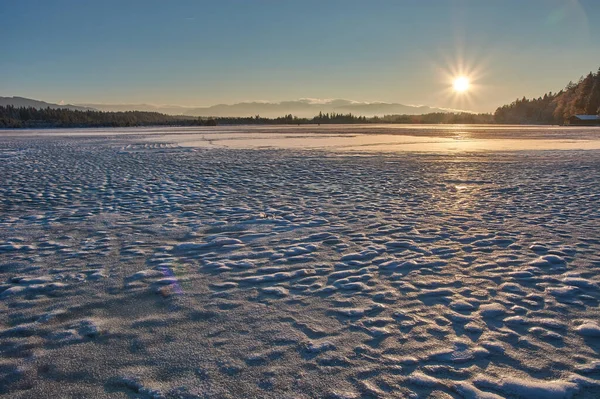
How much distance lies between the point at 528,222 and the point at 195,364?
660cm

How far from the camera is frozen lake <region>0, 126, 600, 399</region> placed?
271cm

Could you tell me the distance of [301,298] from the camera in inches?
157

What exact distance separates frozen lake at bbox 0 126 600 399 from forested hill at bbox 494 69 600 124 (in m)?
126

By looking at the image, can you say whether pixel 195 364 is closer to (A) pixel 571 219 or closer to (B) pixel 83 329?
(B) pixel 83 329

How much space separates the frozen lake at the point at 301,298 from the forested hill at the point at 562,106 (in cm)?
12606

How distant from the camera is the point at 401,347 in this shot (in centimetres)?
307

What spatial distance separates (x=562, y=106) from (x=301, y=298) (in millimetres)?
158803

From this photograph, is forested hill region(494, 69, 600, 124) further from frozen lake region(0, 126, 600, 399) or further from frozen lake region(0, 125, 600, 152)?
frozen lake region(0, 126, 600, 399)

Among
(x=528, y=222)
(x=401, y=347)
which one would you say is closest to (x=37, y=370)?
(x=401, y=347)

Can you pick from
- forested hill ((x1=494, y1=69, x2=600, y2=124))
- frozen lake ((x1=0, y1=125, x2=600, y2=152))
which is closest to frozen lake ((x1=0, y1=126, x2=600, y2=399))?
frozen lake ((x1=0, y1=125, x2=600, y2=152))

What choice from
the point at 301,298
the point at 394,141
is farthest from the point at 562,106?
the point at 301,298

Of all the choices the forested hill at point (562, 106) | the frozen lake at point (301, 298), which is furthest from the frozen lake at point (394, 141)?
the forested hill at point (562, 106)

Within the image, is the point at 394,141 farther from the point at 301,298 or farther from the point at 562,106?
the point at 562,106

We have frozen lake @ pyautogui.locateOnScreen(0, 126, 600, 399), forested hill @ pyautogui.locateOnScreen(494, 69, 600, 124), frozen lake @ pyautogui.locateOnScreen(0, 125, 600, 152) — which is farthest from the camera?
forested hill @ pyautogui.locateOnScreen(494, 69, 600, 124)
